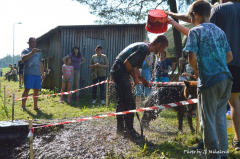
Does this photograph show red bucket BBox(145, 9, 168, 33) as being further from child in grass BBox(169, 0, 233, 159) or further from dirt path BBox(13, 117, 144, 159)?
dirt path BBox(13, 117, 144, 159)

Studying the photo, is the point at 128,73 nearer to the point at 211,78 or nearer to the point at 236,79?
the point at 236,79

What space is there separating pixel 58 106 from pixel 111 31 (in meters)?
5.52

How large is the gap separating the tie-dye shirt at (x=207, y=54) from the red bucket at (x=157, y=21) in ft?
5.19

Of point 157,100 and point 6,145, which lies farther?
point 157,100

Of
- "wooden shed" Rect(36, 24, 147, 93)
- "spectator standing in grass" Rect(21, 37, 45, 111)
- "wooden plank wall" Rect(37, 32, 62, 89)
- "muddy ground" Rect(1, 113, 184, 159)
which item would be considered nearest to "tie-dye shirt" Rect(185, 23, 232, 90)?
"muddy ground" Rect(1, 113, 184, 159)

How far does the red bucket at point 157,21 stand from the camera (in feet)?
14.1

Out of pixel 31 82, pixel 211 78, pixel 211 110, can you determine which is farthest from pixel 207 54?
pixel 31 82

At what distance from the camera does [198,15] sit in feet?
9.70

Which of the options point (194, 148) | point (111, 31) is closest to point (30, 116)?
point (194, 148)

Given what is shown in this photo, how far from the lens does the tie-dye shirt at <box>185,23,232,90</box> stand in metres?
2.74

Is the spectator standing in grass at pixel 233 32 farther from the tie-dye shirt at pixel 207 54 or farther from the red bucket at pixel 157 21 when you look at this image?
the red bucket at pixel 157 21

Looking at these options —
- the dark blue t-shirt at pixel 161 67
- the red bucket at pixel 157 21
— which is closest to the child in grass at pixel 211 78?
the red bucket at pixel 157 21

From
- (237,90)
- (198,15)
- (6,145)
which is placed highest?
(198,15)

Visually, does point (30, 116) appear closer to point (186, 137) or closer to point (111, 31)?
point (186, 137)
